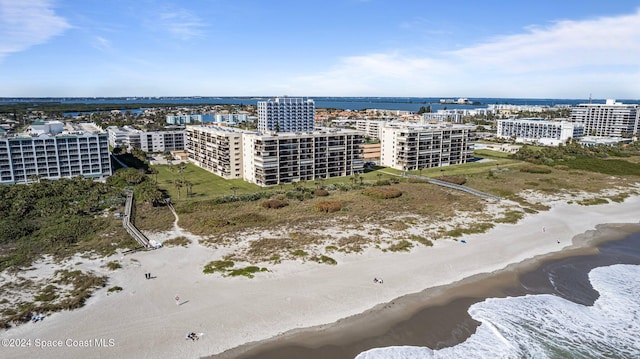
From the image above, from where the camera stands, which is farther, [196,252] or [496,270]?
[196,252]

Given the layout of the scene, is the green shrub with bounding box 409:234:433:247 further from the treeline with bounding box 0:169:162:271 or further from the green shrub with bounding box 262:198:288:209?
the treeline with bounding box 0:169:162:271

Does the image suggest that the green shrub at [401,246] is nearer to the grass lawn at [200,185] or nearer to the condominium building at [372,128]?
the grass lawn at [200,185]

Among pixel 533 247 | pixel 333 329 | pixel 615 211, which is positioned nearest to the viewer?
pixel 333 329

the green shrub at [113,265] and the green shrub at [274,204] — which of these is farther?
the green shrub at [274,204]

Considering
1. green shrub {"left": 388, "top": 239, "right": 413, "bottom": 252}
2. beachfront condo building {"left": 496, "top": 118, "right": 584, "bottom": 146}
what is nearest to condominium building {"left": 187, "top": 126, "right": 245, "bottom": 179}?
green shrub {"left": 388, "top": 239, "right": 413, "bottom": 252}

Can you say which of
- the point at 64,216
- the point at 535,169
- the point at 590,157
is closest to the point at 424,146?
the point at 535,169

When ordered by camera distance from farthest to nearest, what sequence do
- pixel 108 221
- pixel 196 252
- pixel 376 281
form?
pixel 108 221, pixel 196 252, pixel 376 281

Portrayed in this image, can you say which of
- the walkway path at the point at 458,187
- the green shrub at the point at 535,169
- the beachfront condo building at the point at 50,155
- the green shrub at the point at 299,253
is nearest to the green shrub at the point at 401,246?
the green shrub at the point at 299,253

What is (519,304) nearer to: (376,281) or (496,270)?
(496,270)

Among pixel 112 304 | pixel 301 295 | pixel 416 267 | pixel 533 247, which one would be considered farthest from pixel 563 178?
pixel 112 304
